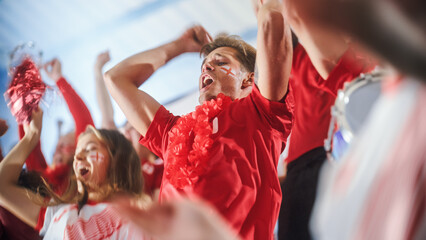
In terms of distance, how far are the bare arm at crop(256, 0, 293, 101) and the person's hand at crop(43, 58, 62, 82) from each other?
988 mm

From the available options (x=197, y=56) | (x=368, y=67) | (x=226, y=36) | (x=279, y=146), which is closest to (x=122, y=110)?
(x=197, y=56)

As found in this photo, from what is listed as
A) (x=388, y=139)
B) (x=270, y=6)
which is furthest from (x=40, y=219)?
(x=388, y=139)

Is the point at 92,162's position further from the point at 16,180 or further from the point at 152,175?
the point at 16,180

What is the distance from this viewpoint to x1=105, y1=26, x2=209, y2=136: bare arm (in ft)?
4.28

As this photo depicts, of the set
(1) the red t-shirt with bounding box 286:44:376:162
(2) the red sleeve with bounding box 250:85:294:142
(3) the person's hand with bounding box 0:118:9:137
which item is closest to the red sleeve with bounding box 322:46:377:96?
(1) the red t-shirt with bounding box 286:44:376:162

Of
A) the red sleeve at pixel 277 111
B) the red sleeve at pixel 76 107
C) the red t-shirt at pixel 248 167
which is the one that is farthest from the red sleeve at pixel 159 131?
the red sleeve at pixel 76 107

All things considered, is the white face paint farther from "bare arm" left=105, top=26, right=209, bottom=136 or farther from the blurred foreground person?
the blurred foreground person

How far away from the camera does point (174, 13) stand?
145 centimetres

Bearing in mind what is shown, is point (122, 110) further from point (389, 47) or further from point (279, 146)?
point (389, 47)

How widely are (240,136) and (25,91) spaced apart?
1.10m

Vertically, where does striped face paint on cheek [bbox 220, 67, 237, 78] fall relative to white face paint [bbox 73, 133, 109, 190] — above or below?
above

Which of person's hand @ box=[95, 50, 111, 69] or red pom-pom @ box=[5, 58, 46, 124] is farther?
red pom-pom @ box=[5, 58, 46, 124]

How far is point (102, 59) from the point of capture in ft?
5.20

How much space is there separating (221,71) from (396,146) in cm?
89
